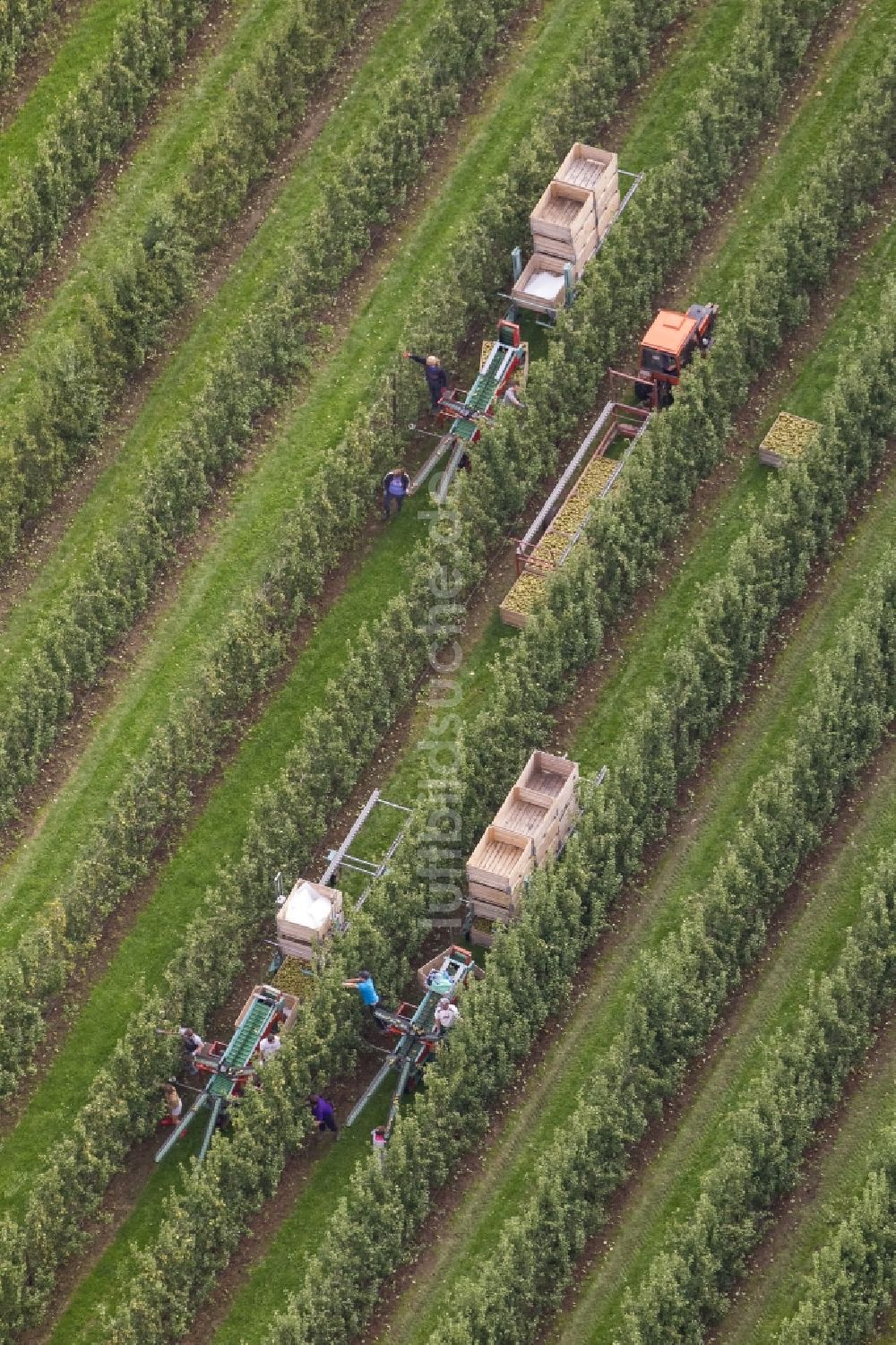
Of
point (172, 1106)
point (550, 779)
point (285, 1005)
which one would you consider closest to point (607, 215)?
point (550, 779)

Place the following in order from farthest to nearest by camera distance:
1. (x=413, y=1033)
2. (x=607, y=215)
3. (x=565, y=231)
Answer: (x=607, y=215)
(x=565, y=231)
(x=413, y=1033)

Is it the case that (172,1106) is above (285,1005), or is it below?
below

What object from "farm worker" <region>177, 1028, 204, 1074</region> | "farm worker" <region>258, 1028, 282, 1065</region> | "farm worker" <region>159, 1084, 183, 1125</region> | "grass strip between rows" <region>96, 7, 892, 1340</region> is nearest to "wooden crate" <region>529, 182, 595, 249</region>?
"farm worker" <region>258, 1028, 282, 1065</region>

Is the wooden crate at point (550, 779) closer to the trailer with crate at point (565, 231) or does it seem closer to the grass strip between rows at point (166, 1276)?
the grass strip between rows at point (166, 1276)

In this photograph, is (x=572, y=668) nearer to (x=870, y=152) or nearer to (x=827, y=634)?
(x=827, y=634)

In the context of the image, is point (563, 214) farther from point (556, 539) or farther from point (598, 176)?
point (556, 539)

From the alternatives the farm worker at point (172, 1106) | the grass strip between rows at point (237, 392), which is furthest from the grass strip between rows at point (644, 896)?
the grass strip between rows at point (237, 392)
